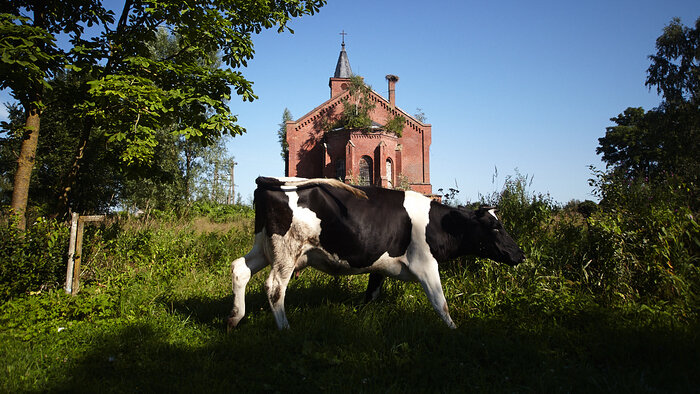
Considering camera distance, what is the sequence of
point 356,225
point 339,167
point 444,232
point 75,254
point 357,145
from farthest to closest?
point 339,167, point 357,145, point 75,254, point 444,232, point 356,225

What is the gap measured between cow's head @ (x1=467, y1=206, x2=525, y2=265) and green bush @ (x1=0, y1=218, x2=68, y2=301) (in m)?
5.68

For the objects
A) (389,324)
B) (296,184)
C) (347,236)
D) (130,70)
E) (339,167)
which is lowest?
(389,324)

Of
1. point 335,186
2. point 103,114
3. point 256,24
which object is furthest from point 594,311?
point 256,24

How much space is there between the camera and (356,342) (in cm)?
372

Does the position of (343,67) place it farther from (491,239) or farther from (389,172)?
(491,239)

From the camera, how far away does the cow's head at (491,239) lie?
4656mm

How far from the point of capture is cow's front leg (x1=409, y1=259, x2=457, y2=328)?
13.5 feet

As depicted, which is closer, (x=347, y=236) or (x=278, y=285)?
(x=278, y=285)

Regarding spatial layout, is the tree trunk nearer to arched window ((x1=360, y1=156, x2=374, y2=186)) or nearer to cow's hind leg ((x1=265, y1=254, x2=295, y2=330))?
cow's hind leg ((x1=265, y1=254, x2=295, y2=330))

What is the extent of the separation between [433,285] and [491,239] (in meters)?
1.05

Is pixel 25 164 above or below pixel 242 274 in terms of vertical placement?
A: above

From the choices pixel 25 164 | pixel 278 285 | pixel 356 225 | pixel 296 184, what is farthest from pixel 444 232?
pixel 25 164

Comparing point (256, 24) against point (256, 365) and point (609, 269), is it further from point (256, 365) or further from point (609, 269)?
point (609, 269)

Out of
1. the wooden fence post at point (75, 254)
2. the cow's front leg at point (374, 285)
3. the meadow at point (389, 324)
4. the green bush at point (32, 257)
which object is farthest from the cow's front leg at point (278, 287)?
the green bush at point (32, 257)
